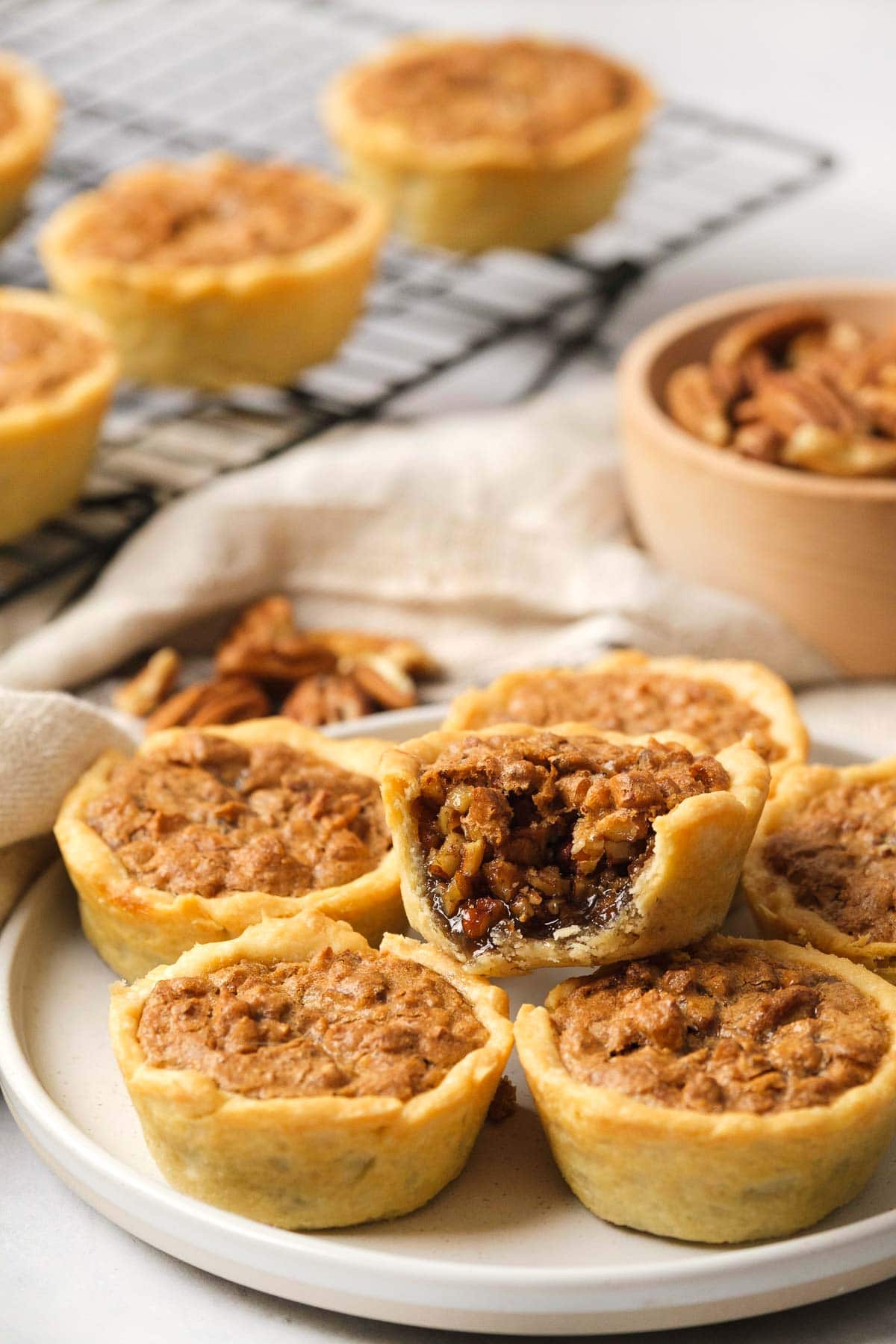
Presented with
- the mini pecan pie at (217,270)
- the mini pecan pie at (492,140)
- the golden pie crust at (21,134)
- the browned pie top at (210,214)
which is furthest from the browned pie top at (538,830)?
the golden pie crust at (21,134)

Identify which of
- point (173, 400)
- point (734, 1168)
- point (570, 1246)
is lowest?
point (173, 400)

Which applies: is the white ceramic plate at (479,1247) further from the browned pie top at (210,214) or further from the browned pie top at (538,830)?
the browned pie top at (210,214)

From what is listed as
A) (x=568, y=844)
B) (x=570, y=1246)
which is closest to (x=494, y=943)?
(x=568, y=844)

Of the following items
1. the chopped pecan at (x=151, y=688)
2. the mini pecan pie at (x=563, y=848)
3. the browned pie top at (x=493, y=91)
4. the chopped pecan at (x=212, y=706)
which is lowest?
the chopped pecan at (x=151, y=688)

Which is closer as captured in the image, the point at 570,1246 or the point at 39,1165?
the point at 570,1246

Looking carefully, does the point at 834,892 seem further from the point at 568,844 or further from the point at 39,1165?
the point at 39,1165

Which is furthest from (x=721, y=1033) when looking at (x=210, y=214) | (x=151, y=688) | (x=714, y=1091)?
(x=210, y=214)
